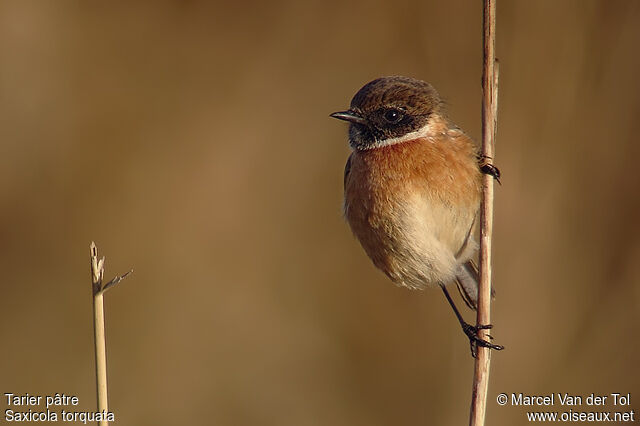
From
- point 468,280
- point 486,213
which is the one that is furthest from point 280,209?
point 486,213

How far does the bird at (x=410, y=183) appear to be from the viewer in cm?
352

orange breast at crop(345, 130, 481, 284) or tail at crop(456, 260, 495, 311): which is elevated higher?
orange breast at crop(345, 130, 481, 284)

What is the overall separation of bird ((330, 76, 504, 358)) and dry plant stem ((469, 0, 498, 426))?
344mm

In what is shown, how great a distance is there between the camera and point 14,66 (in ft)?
20.7

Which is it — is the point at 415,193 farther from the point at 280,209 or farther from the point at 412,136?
the point at 280,209

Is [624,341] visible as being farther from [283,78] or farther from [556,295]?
[283,78]

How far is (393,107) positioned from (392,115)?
42 mm

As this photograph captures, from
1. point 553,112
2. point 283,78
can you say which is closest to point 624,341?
point 553,112

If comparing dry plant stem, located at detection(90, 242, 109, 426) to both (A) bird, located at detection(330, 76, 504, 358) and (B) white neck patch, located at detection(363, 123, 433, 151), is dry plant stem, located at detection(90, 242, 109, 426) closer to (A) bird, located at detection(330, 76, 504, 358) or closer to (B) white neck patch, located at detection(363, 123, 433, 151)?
(A) bird, located at detection(330, 76, 504, 358)

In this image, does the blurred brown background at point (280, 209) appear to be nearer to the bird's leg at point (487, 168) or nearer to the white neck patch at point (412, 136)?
the white neck patch at point (412, 136)

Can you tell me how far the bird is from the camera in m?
3.52

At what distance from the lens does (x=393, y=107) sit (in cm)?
371

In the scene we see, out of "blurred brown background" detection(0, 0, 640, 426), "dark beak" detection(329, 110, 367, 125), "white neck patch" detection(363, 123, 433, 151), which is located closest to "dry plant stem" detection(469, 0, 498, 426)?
"white neck patch" detection(363, 123, 433, 151)

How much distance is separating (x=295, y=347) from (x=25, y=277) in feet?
7.94
